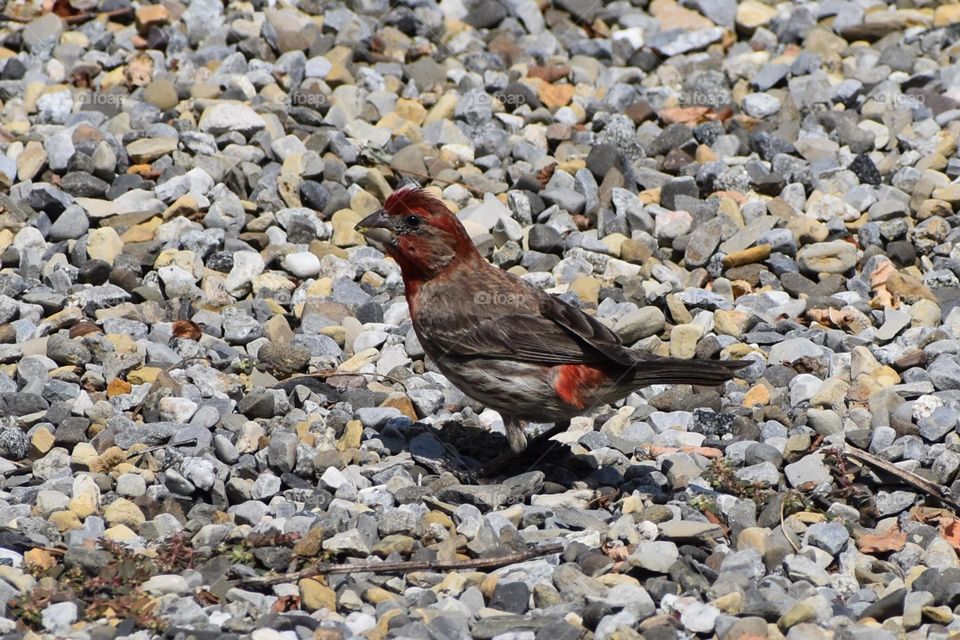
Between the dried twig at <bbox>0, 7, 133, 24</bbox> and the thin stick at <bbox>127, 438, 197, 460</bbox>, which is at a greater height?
the dried twig at <bbox>0, 7, 133, 24</bbox>

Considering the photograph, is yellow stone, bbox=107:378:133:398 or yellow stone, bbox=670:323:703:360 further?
yellow stone, bbox=670:323:703:360

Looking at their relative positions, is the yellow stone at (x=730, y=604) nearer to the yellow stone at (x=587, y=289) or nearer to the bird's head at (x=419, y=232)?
the bird's head at (x=419, y=232)

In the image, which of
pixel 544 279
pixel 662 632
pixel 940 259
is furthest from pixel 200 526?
pixel 940 259

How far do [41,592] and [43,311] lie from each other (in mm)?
2488

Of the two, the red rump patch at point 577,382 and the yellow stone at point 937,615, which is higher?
the red rump patch at point 577,382

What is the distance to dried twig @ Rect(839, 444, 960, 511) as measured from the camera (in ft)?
18.6

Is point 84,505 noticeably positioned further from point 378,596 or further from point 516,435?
point 516,435

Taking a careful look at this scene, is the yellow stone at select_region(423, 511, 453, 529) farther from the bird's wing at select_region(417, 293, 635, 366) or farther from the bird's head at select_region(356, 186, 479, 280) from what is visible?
the bird's head at select_region(356, 186, 479, 280)

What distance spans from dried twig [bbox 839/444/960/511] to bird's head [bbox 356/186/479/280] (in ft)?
6.54

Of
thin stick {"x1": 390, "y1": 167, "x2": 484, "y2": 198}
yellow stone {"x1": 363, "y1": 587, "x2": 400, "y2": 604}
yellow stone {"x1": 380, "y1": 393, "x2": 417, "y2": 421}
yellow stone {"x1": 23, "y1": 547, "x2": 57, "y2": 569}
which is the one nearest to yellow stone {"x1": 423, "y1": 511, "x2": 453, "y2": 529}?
yellow stone {"x1": 363, "y1": 587, "x2": 400, "y2": 604}

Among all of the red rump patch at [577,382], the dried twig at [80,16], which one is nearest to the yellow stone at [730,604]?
the red rump patch at [577,382]

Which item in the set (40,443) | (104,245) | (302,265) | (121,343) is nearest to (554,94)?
(302,265)

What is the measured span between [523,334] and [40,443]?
2130 mm

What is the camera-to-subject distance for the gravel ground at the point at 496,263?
5035 millimetres
